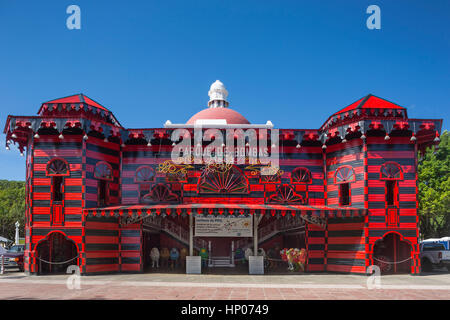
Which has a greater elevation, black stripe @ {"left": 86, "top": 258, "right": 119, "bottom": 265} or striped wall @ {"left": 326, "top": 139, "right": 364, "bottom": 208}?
striped wall @ {"left": 326, "top": 139, "right": 364, "bottom": 208}

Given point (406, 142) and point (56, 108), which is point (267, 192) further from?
point (56, 108)

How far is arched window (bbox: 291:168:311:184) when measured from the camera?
2362cm

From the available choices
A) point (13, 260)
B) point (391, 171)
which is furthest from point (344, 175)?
point (13, 260)

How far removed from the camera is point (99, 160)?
22.2m

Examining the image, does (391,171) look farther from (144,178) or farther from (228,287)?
(144,178)

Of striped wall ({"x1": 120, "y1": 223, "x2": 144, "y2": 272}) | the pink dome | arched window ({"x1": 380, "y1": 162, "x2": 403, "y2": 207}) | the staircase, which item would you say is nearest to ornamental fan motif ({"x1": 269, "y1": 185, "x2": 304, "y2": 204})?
arched window ({"x1": 380, "y1": 162, "x2": 403, "y2": 207})

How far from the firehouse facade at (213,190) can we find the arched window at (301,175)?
63 millimetres

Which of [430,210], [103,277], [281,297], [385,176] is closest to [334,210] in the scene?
[385,176]

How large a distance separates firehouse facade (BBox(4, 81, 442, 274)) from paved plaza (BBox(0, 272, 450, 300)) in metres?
1.95

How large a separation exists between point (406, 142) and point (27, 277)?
21.8 metres

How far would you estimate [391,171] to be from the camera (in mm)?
21469

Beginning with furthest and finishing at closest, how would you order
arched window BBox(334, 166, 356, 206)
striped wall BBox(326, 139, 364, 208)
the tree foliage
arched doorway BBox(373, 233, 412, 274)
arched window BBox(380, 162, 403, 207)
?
the tree foliage → arched window BBox(334, 166, 356, 206) → arched doorway BBox(373, 233, 412, 274) → striped wall BBox(326, 139, 364, 208) → arched window BBox(380, 162, 403, 207)

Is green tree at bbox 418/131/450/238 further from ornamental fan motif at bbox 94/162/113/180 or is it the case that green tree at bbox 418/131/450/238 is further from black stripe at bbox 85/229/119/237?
black stripe at bbox 85/229/119/237

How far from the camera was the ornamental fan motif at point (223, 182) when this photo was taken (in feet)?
76.4
